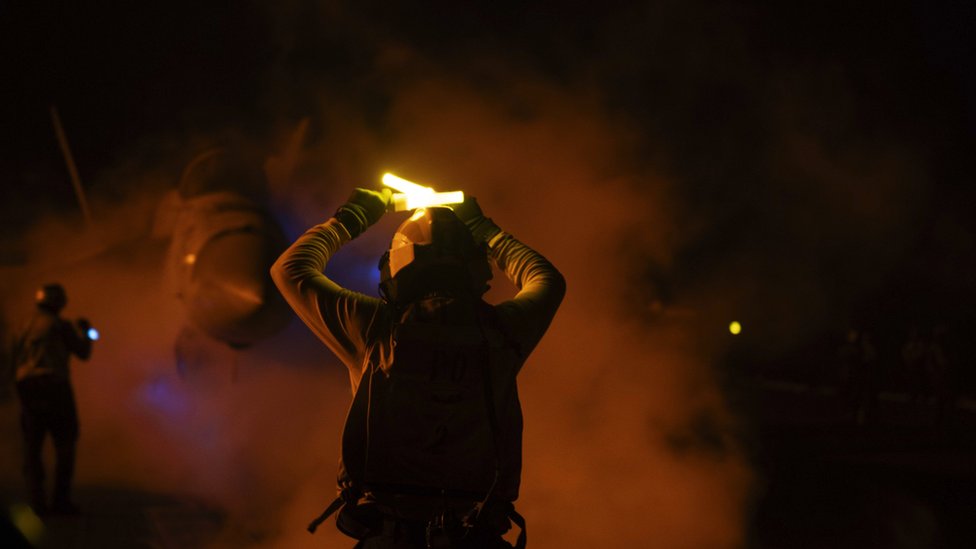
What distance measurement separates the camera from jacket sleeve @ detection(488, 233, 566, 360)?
2447 millimetres

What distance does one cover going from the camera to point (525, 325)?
2457 mm

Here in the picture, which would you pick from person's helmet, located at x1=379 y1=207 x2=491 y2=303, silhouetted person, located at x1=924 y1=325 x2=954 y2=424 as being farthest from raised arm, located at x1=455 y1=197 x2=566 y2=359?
silhouetted person, located at x1=924 y1=325 x2=954 y2=424

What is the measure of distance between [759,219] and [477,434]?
11.5m

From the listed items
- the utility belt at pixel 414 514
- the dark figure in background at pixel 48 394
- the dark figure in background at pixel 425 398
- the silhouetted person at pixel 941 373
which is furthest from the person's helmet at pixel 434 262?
the silhouetted person at pixel 941 373

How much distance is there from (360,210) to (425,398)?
675 mm

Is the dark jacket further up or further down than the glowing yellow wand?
further down

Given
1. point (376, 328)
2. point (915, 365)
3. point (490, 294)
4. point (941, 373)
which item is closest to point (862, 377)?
point (941, 373)

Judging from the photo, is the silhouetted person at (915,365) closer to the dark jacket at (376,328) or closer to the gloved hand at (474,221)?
the gloved hand at (474,221)

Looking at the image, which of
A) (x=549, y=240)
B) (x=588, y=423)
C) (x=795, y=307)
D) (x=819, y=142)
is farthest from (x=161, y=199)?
(x=795, y=307)

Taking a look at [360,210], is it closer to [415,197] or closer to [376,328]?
[415,197]

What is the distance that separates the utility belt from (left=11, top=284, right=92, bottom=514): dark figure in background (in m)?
4.72

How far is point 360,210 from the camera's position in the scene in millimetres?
2709

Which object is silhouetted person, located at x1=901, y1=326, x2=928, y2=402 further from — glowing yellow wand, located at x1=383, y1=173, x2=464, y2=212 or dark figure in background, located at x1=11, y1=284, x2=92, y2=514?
glowing yellow wand, located at x1=383, y1=173, x2=464, y2=212

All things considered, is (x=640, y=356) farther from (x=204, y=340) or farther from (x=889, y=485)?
(x=204, y=340)
